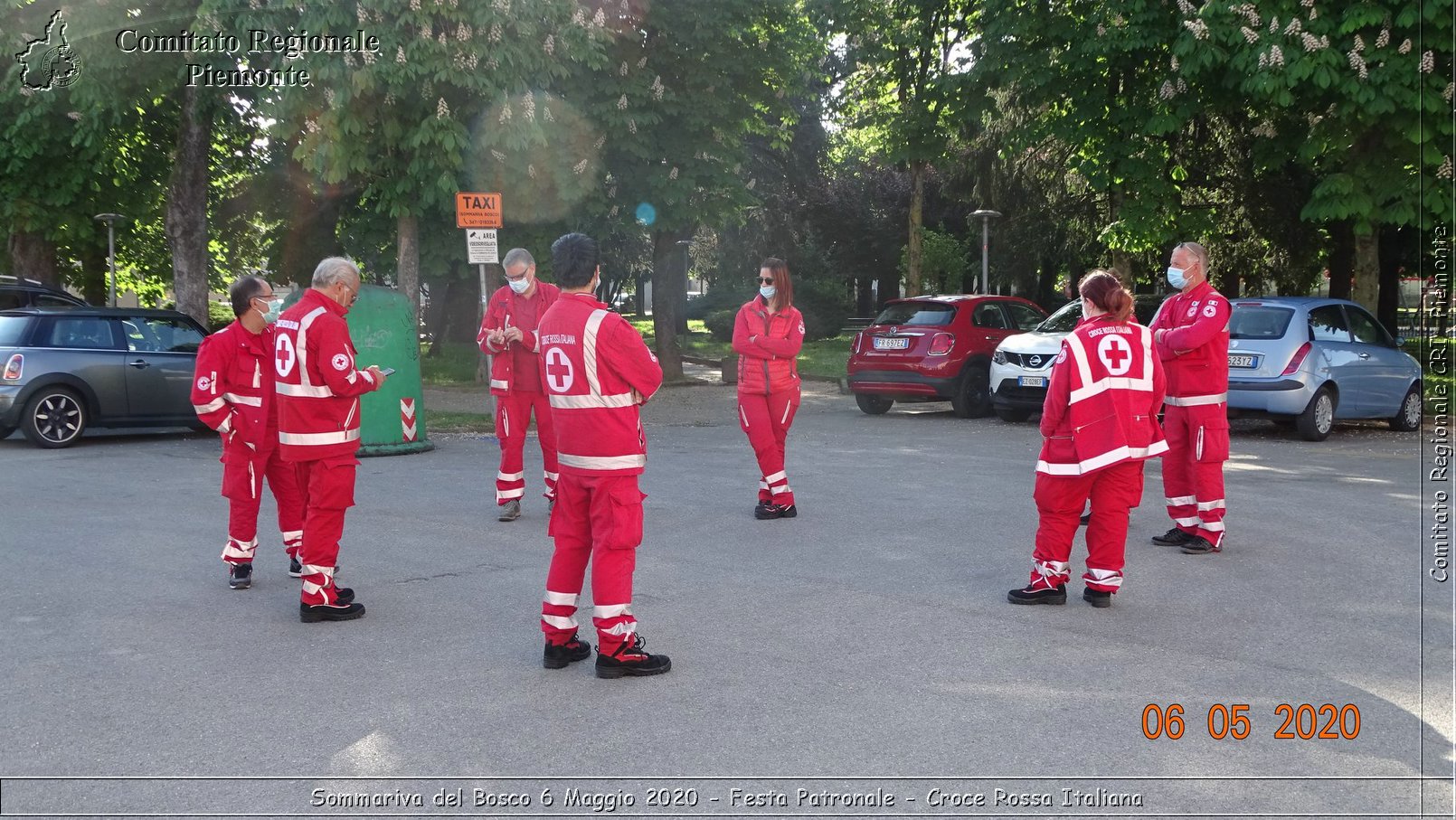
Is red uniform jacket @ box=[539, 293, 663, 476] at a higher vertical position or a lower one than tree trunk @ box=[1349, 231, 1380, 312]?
lower

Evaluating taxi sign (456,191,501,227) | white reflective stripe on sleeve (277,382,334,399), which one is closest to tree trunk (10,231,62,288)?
taxi sign (456,191,501,227)

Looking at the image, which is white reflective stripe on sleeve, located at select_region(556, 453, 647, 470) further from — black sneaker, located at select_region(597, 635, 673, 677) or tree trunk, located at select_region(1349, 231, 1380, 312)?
tree trunk, located at select_region(1349, 231, 1380, 312)

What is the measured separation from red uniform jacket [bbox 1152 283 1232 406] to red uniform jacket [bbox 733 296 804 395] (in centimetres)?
265

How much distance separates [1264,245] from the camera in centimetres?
3162

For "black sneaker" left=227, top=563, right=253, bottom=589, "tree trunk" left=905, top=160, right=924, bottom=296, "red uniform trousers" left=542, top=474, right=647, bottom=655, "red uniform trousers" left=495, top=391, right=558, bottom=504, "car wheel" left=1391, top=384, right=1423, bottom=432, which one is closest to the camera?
"red uniform trousers" left=542, top=474, right=647, bottom=655

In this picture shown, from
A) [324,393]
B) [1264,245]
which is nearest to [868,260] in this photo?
[1264,245]

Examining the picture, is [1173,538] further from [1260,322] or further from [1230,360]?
[1260,322]

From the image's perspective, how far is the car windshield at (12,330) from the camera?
1458 cm

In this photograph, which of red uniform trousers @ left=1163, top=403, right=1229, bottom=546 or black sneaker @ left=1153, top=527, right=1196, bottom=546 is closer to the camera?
red uniform trousers @ left=1163, top=403, right=1229, bottom=546

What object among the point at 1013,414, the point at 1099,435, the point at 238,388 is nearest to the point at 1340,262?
the point at 1013,414

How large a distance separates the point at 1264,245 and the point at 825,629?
2845 cm

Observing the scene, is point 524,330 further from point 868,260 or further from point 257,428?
point 868,260

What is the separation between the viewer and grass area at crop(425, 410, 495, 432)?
1681 cm

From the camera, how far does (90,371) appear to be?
14.8 metres
